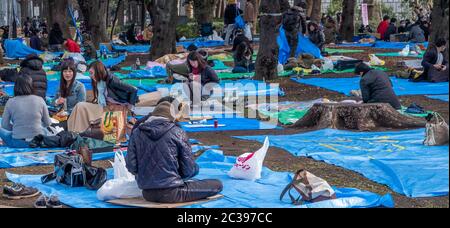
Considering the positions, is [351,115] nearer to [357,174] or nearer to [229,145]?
[229,145]

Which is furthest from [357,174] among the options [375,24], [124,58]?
[375,24]

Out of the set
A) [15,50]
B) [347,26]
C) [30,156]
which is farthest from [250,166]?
[347,26]

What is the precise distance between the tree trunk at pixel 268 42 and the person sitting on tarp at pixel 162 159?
34.3 ft

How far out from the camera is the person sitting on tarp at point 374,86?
40.2ft

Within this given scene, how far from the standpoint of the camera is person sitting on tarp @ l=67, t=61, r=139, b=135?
1134 cm

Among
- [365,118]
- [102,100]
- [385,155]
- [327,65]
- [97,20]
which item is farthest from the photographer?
[97,20]

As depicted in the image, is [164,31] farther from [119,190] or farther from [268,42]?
[119,190]

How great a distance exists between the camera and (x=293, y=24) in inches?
821

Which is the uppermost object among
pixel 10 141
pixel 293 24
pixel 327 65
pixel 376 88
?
pixel 293 24

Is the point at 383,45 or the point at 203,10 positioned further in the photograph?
the point at 203,10

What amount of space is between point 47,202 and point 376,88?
20.2 ft

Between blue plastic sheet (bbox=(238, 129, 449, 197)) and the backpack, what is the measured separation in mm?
2769

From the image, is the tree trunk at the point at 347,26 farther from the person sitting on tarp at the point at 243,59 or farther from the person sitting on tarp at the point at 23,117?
the person sitting on tarp at the point at 23,117

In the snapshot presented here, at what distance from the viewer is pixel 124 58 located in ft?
84.8
